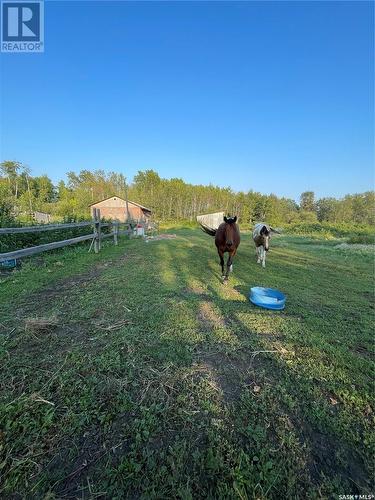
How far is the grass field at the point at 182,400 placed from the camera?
1.49 m

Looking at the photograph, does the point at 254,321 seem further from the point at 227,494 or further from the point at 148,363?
the point at 227,494

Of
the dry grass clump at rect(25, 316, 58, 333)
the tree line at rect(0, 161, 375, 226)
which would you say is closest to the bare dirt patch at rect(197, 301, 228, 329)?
the dry grass clump at rect(25, 316, 58, 333)

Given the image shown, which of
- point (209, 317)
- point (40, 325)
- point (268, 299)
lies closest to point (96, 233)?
point (40, 325)

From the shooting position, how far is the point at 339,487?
1.47m

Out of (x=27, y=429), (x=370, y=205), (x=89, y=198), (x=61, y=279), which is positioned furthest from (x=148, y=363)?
(x=370, y=205)

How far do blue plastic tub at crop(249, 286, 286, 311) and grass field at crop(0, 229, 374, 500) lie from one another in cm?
14

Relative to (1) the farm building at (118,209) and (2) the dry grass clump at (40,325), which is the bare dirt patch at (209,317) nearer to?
(2) the dry grass clump at (40,325)

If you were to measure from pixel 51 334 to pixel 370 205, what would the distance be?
88633mm

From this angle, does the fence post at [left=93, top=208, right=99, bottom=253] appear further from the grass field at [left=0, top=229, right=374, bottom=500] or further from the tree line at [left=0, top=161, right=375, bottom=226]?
the tree line at [left=0, top=161, right=375, bottom=226]

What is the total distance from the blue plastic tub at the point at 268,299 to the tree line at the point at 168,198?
51341 millimetres

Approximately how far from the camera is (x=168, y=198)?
57062 millimetres

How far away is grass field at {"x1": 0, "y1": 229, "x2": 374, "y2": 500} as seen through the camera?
1488 millimetres

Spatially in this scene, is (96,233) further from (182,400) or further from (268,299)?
(182,400)

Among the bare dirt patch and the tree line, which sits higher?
the tree line
